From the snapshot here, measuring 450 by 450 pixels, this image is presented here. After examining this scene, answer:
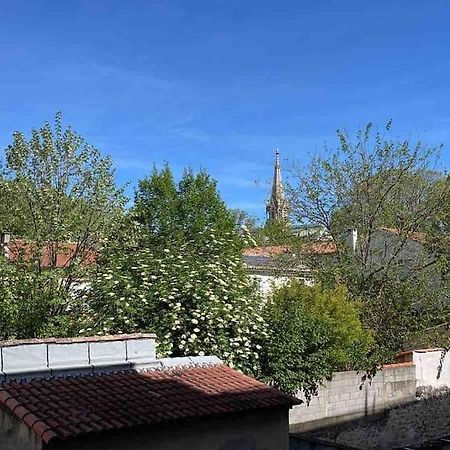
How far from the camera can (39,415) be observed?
24.3ft

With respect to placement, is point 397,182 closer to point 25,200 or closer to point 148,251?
point 148,251

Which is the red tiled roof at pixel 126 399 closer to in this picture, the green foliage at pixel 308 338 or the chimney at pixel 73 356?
the chimney at pixel 73 356

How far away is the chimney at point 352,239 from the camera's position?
895 inches

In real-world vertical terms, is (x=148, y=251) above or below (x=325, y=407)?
above

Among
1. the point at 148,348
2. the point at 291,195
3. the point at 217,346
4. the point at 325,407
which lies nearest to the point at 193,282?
the point at 217,346

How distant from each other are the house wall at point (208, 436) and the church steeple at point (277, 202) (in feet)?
49.3

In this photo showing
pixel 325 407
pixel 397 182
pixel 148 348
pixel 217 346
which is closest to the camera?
pixel 148 348

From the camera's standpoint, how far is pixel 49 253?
1634 cm

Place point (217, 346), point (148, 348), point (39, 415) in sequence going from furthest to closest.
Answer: point (217, 346) → point (148, 348) → point (39, 415)

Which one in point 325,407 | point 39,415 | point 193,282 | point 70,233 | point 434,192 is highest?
point 434,192

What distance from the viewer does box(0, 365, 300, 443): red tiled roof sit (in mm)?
7405

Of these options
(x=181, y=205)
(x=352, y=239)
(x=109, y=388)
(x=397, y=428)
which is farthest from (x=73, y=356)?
(x=352, y=239)

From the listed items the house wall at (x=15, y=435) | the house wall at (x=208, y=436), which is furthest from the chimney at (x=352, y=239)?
the house wall at (x=15, y=435)

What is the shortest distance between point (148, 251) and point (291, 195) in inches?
375
